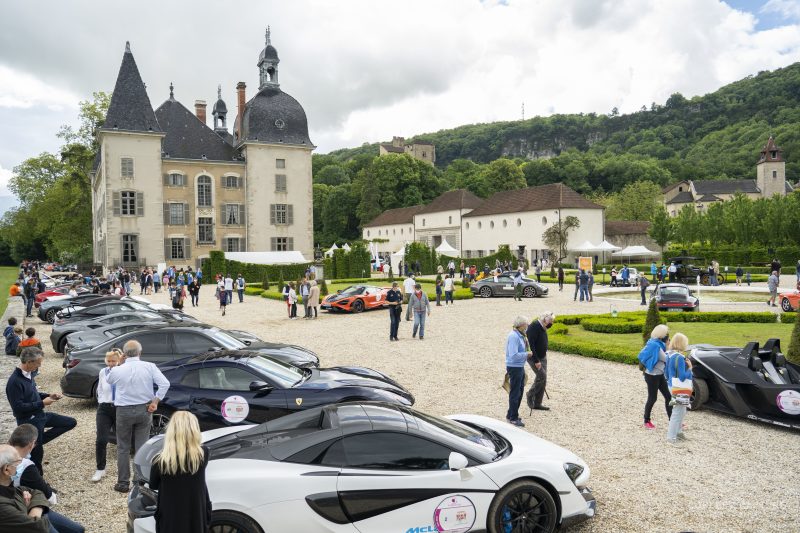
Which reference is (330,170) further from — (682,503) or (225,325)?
(682,503)

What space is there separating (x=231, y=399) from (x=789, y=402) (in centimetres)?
860

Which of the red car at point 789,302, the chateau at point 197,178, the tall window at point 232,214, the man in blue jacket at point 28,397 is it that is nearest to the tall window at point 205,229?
the chateau at point 197,178

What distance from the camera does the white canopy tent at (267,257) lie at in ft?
164

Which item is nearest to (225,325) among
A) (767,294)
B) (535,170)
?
(767,294)

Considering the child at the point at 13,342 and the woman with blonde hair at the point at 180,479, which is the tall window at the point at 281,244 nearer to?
the child at the point at 13,342

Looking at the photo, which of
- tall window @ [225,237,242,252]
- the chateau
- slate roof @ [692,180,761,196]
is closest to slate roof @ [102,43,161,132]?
the chateau

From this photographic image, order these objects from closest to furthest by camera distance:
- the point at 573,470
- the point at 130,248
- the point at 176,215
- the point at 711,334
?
the point at 573,470, the point at 711,334, the point at 130,248, the point at 176,215

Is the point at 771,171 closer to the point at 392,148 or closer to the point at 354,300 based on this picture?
the point at 392,148

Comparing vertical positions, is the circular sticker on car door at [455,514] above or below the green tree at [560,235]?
below

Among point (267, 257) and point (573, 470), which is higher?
point (267, 257)

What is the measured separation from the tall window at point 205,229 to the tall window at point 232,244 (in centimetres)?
155

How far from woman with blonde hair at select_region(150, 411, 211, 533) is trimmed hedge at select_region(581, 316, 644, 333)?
16.8 meters

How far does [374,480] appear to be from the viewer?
16.9 feet

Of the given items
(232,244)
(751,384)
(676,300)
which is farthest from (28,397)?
(232,244)
